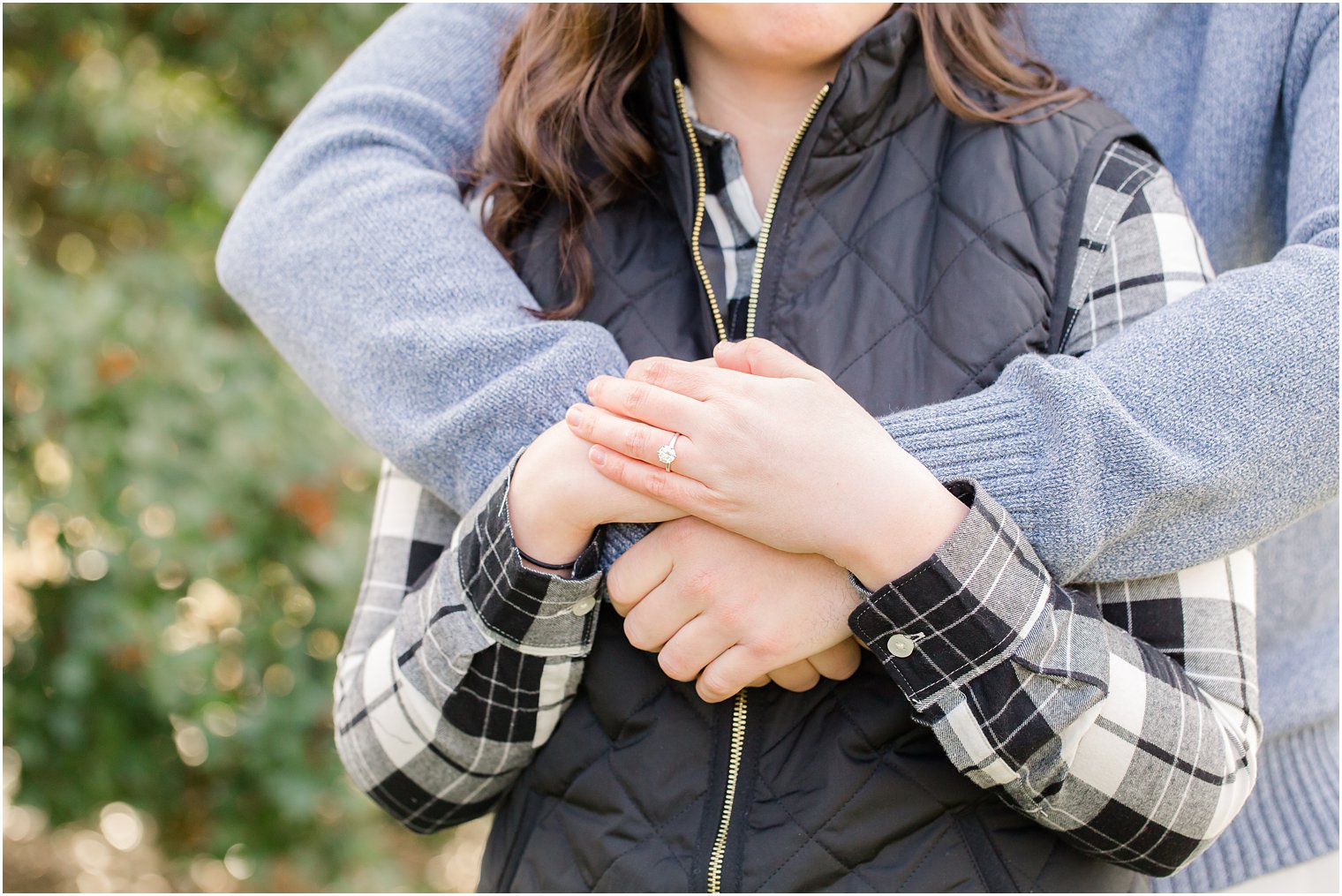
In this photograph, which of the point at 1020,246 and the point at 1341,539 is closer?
the point at 1020,246

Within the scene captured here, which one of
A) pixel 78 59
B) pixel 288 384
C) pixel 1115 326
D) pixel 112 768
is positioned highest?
pixel 1115 326

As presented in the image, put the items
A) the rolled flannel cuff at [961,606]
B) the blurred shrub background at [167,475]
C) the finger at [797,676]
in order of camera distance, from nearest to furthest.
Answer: the rolled flannel cuff at [961,606], the finger at [797,676], the blurred shrub background at [167,475]

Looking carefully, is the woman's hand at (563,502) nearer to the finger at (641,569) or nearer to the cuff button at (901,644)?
the finger at (641,569)

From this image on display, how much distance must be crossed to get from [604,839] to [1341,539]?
1001 mm

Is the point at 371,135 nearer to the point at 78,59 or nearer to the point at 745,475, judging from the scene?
the point at 745,475

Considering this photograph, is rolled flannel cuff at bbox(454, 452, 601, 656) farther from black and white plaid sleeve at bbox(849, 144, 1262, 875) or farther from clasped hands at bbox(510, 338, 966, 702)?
black and white plaid sleeve at bbox(849, 144, 1262, 875)

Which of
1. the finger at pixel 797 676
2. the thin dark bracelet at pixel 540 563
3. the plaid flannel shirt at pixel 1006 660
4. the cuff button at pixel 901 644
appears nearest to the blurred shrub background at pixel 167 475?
the plaid flannel shirt at pixel 1006 660

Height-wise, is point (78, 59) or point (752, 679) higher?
point (752, 679)

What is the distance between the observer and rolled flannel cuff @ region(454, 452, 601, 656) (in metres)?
1.02

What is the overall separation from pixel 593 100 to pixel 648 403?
487 mm

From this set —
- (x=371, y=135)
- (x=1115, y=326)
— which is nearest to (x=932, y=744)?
(x=1115, y=326)

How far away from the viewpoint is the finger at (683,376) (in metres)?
0.98

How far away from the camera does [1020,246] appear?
1.09m

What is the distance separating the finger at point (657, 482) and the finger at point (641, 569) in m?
0.06
